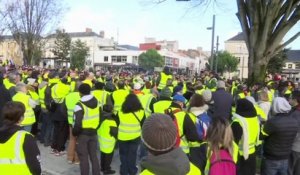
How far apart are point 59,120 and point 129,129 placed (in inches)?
129

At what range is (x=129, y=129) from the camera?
7258mm

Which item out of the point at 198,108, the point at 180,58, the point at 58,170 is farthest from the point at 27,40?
the point at 180,58

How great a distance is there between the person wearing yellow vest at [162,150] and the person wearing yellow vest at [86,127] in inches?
171

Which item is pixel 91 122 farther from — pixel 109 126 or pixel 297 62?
pixel 297 62

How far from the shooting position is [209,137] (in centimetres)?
441

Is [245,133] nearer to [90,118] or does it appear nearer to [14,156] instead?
[90,118]

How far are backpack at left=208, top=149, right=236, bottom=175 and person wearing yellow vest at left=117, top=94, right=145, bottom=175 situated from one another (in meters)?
3.09

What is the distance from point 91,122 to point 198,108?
2176 mm

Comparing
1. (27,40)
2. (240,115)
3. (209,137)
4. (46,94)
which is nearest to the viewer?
(209,137)

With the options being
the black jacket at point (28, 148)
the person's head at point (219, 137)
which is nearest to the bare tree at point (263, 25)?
the person's head at point (219, 137)

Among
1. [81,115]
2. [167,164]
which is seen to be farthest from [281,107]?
[167,164]

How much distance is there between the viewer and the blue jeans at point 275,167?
249 inches

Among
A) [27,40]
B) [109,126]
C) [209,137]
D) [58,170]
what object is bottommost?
[58,170]

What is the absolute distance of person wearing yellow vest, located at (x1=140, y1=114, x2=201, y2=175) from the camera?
2.85 m
